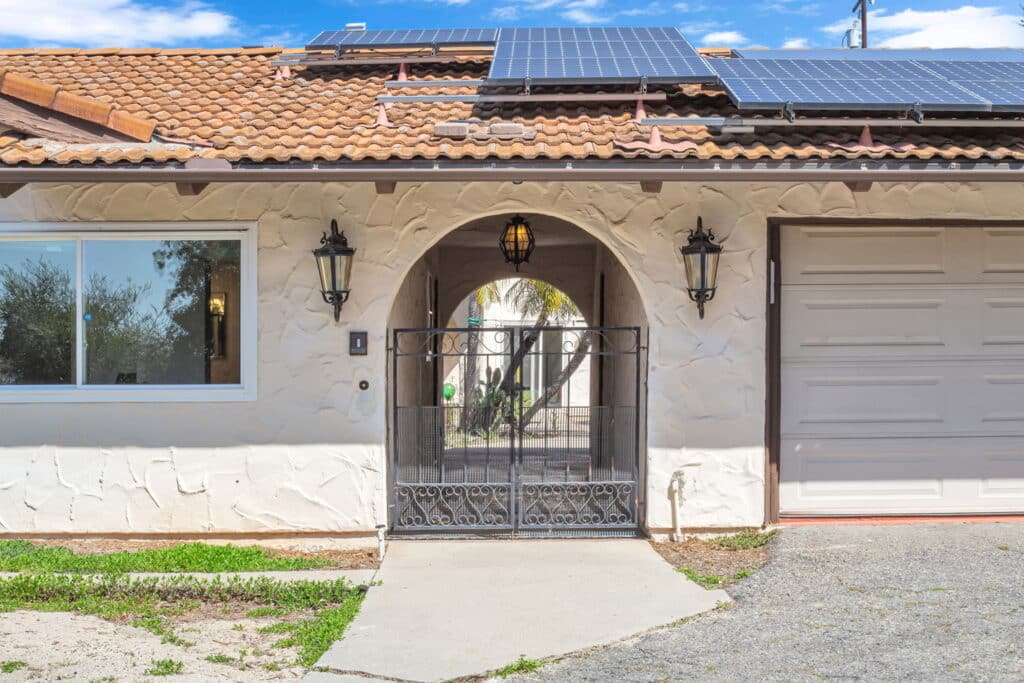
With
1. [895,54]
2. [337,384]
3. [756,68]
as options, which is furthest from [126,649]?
[895,54]

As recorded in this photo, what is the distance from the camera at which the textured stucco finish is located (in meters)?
7.39

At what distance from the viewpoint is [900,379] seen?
7.70m

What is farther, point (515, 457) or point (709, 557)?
point (515, 457)

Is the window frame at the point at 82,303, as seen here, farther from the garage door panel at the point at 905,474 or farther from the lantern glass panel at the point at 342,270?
the garage door panel at the point at 905,474

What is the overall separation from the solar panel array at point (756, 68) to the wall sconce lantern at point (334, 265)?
2.03 meters

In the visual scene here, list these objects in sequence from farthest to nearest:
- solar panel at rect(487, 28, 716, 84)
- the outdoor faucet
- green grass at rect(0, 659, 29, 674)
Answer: solar panel at rect(487, 28, 716, 84) < the outdoor faucet < green grass at rect(0, 659, 29, 674)

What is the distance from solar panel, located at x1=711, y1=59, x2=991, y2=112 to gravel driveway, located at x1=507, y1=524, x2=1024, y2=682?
336 centimetres

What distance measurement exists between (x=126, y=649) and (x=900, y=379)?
6091mm

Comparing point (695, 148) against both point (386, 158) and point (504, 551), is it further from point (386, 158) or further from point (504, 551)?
point (504, 551)

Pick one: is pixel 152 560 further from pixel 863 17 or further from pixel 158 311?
pixel 863 17

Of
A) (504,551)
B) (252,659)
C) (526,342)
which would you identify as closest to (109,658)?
(252,659)

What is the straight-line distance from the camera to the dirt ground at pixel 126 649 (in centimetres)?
461

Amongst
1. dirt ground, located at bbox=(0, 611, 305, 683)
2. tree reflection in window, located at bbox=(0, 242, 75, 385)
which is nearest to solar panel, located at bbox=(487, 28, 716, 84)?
tree reflection in window, located at bbox=(0, 242, 75, 385)

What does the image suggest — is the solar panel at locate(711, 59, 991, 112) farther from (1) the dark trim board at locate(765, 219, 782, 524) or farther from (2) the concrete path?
(2) the concrete path
